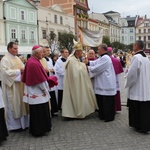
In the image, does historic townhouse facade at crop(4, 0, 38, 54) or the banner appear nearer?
the banner

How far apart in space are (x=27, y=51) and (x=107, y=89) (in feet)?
63.8

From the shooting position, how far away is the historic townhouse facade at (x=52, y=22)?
4122 centimetres

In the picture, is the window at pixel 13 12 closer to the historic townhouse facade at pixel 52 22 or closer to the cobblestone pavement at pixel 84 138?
the historic townhouse facade at pixel 52 22

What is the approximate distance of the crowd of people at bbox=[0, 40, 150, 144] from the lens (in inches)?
210

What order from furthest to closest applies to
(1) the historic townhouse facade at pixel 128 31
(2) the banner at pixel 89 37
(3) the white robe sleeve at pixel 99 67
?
(1) the historic townhouse facade at pixel 128 31 → (2) the banner at pixel 89 37 → (3) the white robe sleeve at pixel 99 67

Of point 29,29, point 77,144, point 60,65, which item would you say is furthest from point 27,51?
point 77,144

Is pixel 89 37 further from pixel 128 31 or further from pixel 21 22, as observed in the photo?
pixel 128 31

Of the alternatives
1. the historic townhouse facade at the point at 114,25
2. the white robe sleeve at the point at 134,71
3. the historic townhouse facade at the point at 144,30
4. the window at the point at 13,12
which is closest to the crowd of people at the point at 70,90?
the white robe sleeve at the point at 134,71

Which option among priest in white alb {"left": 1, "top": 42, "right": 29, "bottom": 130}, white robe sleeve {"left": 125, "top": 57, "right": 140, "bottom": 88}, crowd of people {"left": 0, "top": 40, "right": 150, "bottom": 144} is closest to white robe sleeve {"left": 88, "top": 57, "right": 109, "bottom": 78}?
crowd of people {"left": 0, "top": 40, "right": 150, "bottom": 144}

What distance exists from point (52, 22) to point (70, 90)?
127ft

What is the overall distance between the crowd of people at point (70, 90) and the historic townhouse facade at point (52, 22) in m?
33.0

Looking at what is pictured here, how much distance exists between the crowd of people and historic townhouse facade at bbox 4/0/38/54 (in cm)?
2775

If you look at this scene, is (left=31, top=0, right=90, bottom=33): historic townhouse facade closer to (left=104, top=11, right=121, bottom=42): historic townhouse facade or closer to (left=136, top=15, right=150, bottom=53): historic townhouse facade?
(left=104, top=11, right=121, bottom=42): historic townhouse facade

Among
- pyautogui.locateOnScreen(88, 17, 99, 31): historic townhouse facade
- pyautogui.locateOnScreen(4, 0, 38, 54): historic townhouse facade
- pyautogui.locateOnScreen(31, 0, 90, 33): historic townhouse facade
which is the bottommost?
pyautogui.locateOnScreen(4, 0, 38, 54): historic townhouse facade
